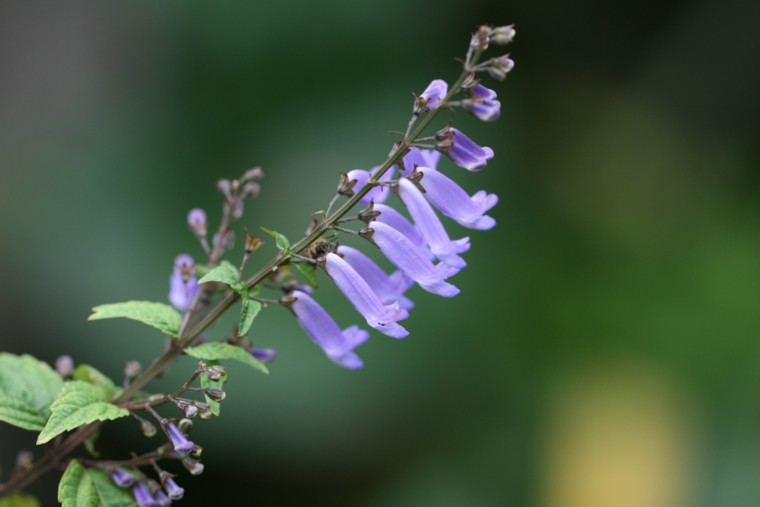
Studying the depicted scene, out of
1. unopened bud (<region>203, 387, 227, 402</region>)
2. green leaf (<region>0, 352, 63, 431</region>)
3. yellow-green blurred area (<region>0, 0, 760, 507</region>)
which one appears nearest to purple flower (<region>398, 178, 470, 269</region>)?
unopened bud (<region>203, 387, 227, 402</region>)

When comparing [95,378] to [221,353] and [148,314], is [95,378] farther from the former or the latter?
[221,353]

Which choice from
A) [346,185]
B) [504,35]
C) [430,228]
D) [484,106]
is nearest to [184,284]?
[346,185]

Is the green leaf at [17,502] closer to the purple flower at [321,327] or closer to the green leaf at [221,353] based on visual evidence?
the green leaf at [221,353]

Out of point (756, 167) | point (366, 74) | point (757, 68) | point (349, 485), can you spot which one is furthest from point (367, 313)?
point (757, 68)

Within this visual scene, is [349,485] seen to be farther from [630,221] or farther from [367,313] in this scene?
[367,313]

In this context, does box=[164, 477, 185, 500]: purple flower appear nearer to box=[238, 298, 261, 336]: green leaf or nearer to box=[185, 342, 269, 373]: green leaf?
box=[185, 342, 269, 373]: green leaf
